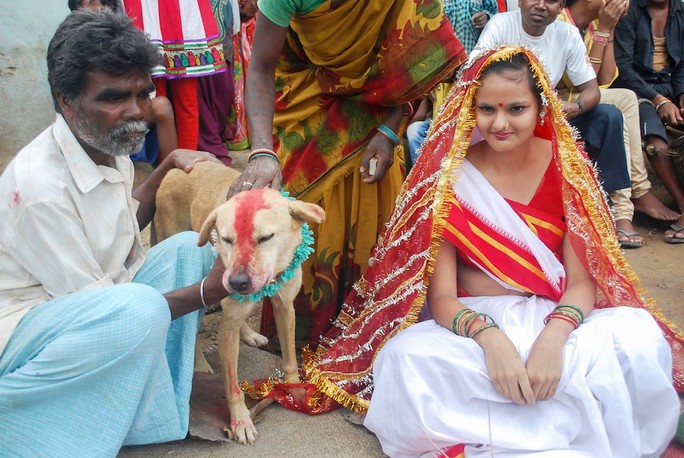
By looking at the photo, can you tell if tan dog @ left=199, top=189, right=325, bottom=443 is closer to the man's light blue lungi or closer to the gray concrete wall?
the man's light blue lungi

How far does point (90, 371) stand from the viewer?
2.33 meters

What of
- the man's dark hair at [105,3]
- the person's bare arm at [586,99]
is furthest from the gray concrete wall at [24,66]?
the person's bare arm at [586,99]

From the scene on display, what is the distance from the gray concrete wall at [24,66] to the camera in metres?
5.65

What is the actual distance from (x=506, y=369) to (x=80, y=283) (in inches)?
62.8

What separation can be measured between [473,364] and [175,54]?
3.71 meters

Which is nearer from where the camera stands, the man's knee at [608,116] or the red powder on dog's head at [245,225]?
the red powder on dog's head at [245,225]

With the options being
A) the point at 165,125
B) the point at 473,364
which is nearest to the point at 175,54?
the point at 165,125

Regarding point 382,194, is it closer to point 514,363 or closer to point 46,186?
point 514,363

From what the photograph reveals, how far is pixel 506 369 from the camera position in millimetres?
2309

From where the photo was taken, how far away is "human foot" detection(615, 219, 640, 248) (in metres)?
5.21

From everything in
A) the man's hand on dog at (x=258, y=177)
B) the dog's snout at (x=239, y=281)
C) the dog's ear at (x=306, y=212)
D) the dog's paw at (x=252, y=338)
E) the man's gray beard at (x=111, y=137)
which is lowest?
the dog's paw at (x=252, y=338)

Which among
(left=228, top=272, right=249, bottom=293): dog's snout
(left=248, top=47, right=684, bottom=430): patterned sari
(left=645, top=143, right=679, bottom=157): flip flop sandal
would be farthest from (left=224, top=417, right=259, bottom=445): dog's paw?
(left=645, top=143, right=679, bottom=157): flip flop sandal

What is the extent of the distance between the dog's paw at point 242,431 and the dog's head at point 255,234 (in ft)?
2.32

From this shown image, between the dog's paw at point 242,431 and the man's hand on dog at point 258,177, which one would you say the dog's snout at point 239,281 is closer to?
the man's hand on dog at point 258,177
